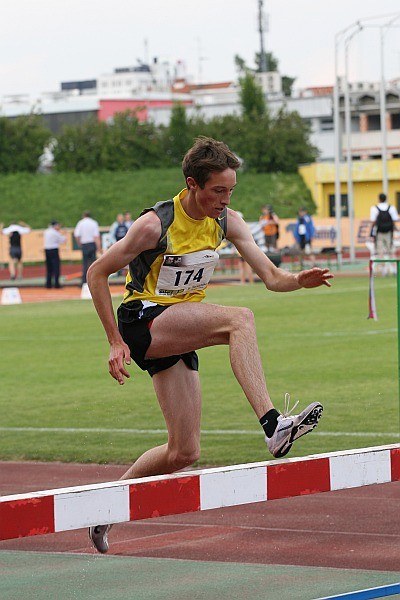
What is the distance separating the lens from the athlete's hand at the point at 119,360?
258 inches

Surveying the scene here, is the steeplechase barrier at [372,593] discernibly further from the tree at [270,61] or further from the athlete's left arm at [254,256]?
the tree at [270,61]

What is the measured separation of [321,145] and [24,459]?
94340 mm

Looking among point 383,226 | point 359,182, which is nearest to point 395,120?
point 359,182

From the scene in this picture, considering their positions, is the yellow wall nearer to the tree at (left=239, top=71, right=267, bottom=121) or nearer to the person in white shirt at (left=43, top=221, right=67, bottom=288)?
the tree at (left=239, top=71, right=267, bottom=121)

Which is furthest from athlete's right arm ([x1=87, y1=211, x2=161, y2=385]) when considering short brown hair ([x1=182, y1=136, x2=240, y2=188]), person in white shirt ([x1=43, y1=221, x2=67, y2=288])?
person in white shirt ([x1=43, y1=221, x2=67, y2=288])

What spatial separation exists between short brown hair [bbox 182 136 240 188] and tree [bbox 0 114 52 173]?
6355cm

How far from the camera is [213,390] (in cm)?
1521

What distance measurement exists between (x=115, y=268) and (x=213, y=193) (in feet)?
1.99

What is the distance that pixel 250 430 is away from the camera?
39.8 ft

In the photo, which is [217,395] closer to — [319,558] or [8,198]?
[319,558]

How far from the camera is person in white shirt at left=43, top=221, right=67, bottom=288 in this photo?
37.3 metres

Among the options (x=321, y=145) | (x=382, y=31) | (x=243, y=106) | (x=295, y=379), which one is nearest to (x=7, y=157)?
(x=243, y=106)

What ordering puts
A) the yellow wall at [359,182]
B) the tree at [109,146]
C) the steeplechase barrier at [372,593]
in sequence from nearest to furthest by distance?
the steeplechase barrier at [372,593] < the yellow wall at [359,182] < the tree at [109,146]

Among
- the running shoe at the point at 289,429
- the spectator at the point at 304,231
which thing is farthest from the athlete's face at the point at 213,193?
the spectator at the point at 304,231
